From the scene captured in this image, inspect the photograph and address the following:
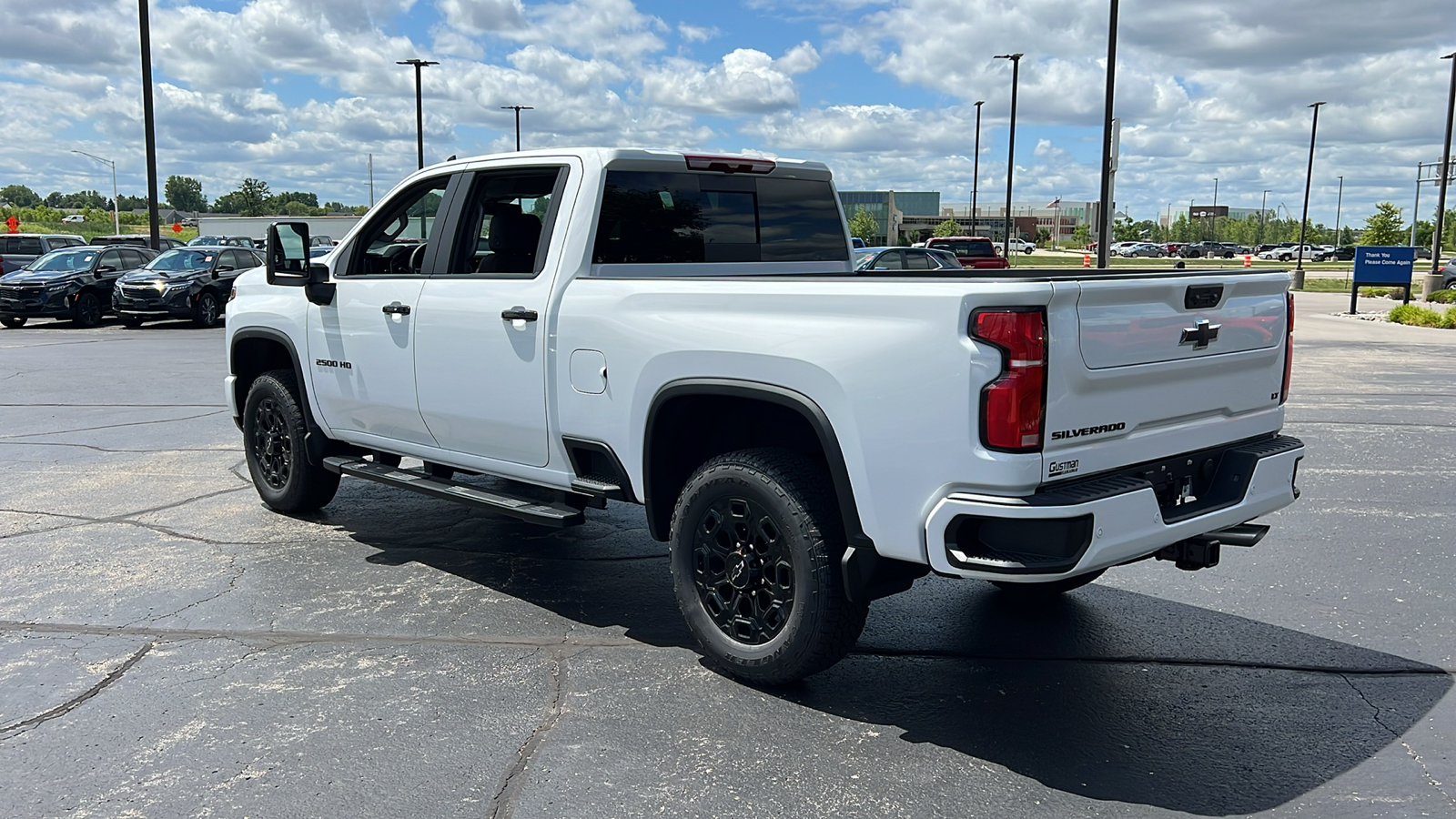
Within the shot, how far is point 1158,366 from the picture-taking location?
3902mm

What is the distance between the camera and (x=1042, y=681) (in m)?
4.48

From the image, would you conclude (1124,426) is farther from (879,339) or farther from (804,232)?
(804,232)

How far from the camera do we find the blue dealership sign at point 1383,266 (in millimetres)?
26328

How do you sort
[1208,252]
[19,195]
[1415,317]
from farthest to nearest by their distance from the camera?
[19,195]
[1208,252]
[1415,317]

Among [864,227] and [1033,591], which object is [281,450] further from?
[864,227]

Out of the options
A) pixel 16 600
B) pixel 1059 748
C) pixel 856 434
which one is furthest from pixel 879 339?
pixel 16 600

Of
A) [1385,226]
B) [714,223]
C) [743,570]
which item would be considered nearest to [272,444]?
[714,223]

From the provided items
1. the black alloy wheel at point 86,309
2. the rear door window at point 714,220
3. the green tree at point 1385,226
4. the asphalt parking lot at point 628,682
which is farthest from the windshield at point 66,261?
the green tree at point 1385,226

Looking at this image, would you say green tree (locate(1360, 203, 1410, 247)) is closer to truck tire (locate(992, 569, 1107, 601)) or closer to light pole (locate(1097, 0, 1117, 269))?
light pole (locate(1097, 0, 1117, 269))

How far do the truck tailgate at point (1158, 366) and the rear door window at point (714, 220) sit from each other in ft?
7.63

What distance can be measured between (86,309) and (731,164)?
21.5 metres

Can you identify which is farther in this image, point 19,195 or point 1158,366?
point 19,195

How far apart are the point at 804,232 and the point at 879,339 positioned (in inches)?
99.2

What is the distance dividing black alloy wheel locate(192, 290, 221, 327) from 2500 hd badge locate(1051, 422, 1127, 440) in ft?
73.2
